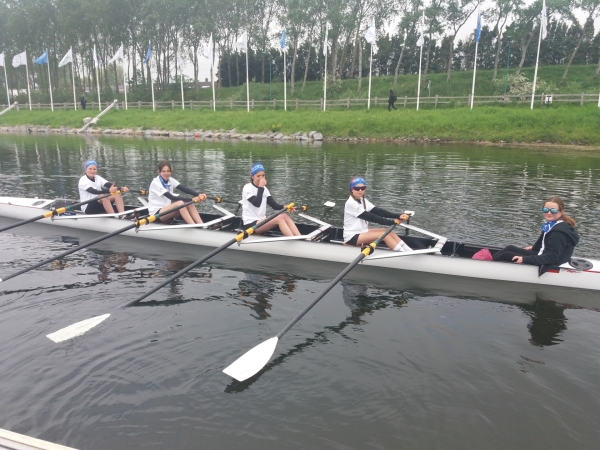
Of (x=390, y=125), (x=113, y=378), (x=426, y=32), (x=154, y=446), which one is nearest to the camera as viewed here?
(x=154, y=446)

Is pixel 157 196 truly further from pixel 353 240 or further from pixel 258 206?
pixel 353 240

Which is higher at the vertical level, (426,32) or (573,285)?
(426,32)

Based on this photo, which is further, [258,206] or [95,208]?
[95,208]

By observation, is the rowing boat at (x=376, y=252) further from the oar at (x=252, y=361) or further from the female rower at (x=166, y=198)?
the oar at (x=252, y=361)

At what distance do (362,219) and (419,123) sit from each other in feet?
98.9

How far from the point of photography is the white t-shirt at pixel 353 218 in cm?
928

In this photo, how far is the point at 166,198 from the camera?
11719 millimetres

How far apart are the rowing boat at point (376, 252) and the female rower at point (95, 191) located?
318 millimetres

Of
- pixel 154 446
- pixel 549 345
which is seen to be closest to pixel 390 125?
pixel 549 345

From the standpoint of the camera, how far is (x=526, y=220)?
1352 cm

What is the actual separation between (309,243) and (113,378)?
16.8ft

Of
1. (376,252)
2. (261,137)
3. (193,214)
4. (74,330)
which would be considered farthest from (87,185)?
(261,137)

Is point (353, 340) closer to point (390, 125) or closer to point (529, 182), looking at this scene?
point (529, 182)

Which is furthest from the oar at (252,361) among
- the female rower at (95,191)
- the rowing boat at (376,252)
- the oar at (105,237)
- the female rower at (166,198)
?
the female rower at (95,191)
